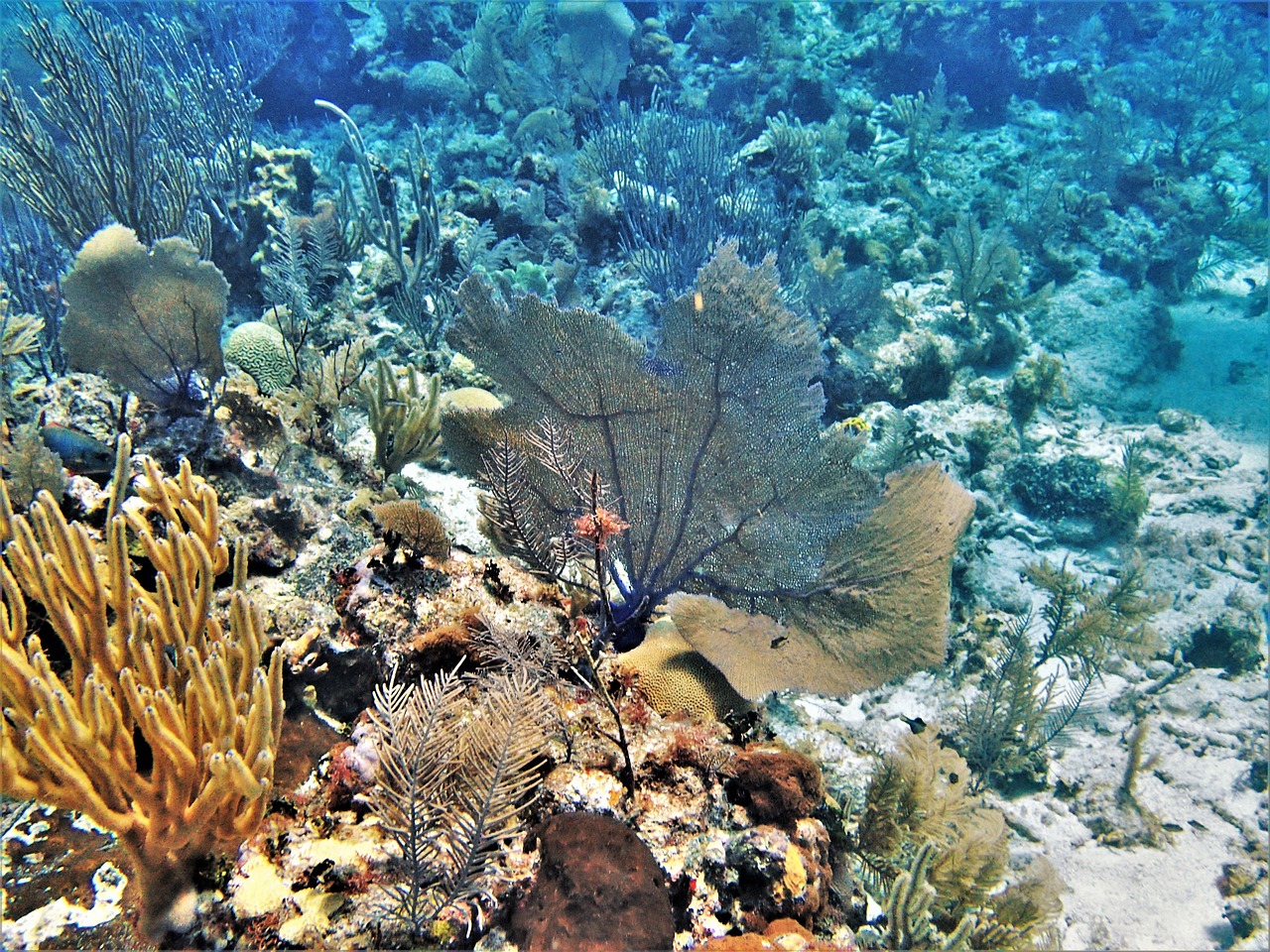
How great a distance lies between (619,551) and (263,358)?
3873mm

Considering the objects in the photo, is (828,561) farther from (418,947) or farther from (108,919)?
(108,919)

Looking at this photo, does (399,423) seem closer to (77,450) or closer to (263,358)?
(263,358)

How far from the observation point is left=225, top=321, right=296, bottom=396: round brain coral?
5.17 metres

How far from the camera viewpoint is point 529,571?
3.15 metres

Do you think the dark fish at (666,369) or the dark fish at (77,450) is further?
the dark fish at (77,450)

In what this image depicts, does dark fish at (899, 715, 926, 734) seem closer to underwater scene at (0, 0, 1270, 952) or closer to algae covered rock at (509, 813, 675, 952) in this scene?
underwater scene at (0, 0, 1270, 952)

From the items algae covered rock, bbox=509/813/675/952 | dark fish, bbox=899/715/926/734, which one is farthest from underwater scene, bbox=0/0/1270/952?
dark fish, bbox=899/715/926/734

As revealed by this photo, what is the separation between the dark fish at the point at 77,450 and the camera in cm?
323

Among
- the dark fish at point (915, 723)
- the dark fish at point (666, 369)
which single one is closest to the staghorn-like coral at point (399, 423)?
the dark fish at point (666, 369)

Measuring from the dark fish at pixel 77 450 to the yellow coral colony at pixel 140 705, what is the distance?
6.05ft

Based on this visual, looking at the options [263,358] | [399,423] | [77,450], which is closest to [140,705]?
[77,450]

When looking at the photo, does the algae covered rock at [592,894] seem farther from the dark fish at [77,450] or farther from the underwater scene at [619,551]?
the dark fish at [77,450]

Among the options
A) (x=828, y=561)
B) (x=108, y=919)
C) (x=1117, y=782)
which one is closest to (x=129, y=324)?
(x=108, y=919)

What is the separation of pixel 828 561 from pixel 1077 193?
41.1 ft
